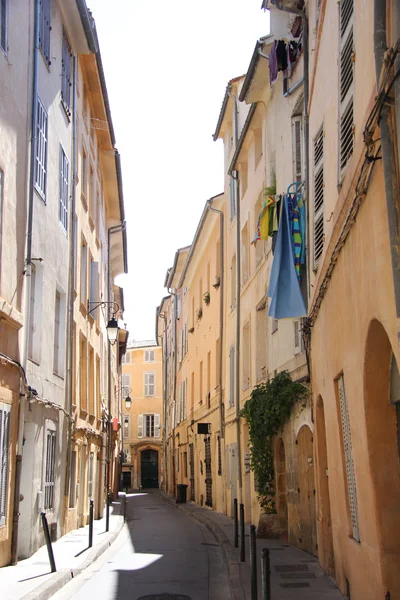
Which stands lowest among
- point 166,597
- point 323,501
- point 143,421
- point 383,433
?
point 166,597

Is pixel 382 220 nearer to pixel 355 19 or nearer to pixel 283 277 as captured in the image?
pixel 355 19

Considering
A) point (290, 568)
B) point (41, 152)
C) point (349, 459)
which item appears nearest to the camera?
point (349, 459)

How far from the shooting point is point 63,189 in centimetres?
1596

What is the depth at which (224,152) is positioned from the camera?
82.8 ft

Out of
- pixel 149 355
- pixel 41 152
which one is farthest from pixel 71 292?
pixel 149 355

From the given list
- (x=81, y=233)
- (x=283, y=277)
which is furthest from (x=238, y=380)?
(x=283, y=277)

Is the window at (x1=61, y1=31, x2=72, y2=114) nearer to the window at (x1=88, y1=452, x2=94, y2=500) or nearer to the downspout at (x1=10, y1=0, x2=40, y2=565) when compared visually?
the downspout at (x1=10, y1=0, x2=40, y2=565)

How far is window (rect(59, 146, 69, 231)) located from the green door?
4641 cm

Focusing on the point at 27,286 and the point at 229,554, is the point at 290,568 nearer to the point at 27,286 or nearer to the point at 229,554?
the point at 229,554

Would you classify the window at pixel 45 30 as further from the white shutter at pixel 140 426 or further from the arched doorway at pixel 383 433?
the white shutter at pixel 140 426

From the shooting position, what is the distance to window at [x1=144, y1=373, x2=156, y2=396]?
6156 centimetres

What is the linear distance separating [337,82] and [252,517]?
1216 cm

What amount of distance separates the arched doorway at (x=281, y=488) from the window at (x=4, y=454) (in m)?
6.43

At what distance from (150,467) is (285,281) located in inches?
2001
